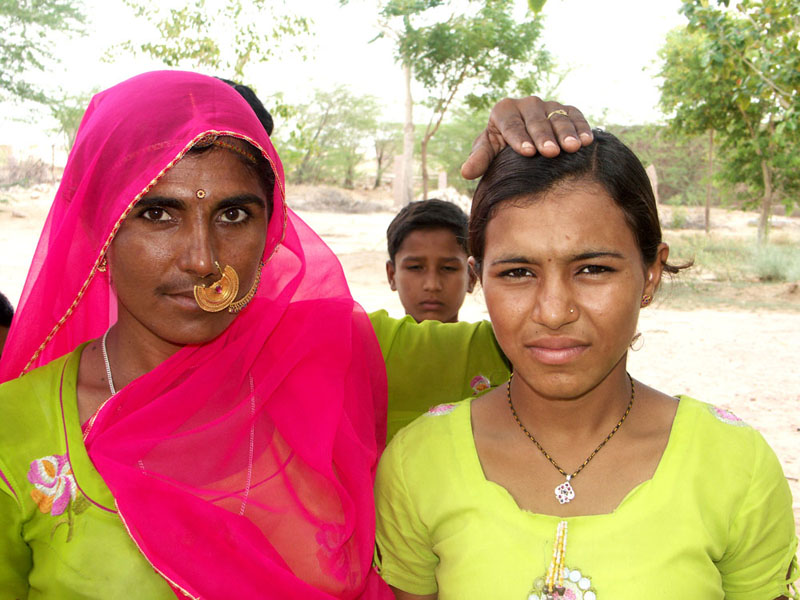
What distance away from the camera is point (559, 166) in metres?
1.67

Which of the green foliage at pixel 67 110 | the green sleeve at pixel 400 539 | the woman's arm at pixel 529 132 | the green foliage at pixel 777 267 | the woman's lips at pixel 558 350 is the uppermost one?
the green foliage at pixel 67 110

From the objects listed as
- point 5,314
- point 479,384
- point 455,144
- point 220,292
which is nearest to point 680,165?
point 455,144

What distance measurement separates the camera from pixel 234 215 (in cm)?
176

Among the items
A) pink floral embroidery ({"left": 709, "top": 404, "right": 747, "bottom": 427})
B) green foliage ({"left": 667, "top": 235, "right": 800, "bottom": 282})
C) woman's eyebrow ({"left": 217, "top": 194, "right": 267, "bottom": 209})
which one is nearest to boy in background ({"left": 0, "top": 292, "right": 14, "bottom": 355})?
woman's eyebrow ({"left": 217, "top": 194, "right": 267, "bottom": 209})

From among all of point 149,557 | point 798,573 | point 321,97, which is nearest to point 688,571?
point 798,573

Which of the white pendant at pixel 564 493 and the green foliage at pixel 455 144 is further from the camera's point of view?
the green foliage at pixel 455 144

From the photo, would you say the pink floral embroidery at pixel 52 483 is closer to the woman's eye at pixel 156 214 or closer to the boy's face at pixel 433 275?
the woman's eye at pixel 156 214

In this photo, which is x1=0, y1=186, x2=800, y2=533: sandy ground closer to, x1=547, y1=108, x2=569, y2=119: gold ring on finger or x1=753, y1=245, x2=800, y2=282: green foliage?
x1=753, y1=245, x2=800, y2=282: green foliage

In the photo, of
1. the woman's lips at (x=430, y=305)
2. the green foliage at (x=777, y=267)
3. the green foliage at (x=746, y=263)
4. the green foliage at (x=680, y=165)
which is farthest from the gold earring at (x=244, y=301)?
the green foliage at (x=680, y=165)

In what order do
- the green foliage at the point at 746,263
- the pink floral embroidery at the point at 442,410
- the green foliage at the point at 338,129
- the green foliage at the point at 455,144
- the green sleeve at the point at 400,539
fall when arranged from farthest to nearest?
the green foliage at the point at 338,129 < the green foliage at the point at 455,144 < the green foliage at the point at 746,263 < the pink floral embroidery at the point at 442,410 < the green sleeve at the point at 400,539

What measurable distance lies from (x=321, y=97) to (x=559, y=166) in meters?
35.0

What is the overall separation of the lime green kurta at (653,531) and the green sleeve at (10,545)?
843 mm

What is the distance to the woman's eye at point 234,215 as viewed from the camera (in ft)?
5.73

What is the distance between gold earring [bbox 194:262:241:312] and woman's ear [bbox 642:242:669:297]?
97 cm
